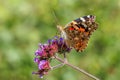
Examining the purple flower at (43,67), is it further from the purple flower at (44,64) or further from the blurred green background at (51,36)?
the blurred green background at (51,36)

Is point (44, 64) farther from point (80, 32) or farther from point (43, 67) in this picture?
point (80, 32)

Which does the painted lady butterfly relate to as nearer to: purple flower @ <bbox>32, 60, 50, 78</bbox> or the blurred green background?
purple flower @ <bbox>32, 60, 50, 78</bbox>

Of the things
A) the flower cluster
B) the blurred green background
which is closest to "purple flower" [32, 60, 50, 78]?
the flower cluster

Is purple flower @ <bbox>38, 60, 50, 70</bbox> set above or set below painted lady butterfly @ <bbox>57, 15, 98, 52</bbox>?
below

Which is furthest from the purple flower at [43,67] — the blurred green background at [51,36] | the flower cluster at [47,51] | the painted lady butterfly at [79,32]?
the blurred green background at [51,36]

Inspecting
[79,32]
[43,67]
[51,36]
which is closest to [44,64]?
[43,67]

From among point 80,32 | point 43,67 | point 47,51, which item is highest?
point 80,32

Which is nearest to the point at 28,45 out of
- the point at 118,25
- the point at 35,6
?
the point at 35,6
